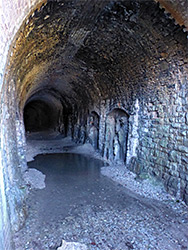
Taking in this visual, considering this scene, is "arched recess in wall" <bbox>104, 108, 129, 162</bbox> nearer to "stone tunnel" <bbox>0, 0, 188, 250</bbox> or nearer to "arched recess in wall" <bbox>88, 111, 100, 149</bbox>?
"stone tunnel" <bbox>0, 0, 188, 250</bbox>

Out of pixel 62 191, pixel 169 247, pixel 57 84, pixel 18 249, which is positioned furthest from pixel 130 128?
pixel 57 84

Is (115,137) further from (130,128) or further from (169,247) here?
Result: (169,247)

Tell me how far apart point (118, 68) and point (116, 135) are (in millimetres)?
3144

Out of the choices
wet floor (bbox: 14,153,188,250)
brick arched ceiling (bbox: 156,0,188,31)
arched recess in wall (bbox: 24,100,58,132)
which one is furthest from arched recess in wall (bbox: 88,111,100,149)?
arched recess in wall (bbox: 24,100,58,132)

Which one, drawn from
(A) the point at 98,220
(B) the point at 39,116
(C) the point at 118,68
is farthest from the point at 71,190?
(B) the point at 39,116

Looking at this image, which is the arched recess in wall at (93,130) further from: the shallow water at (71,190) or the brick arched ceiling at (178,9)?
the brick arched ceiling at (178,9)

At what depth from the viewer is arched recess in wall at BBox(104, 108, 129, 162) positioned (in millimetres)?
8031

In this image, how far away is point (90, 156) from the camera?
9.91 metres

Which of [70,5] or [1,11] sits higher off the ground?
[70,5]

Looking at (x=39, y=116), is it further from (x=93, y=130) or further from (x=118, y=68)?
(x=118, y=68)

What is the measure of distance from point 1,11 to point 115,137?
742cm

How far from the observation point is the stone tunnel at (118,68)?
125 inches

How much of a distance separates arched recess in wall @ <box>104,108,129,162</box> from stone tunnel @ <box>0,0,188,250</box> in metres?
0.05

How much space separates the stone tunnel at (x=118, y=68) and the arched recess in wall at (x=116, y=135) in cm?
5
